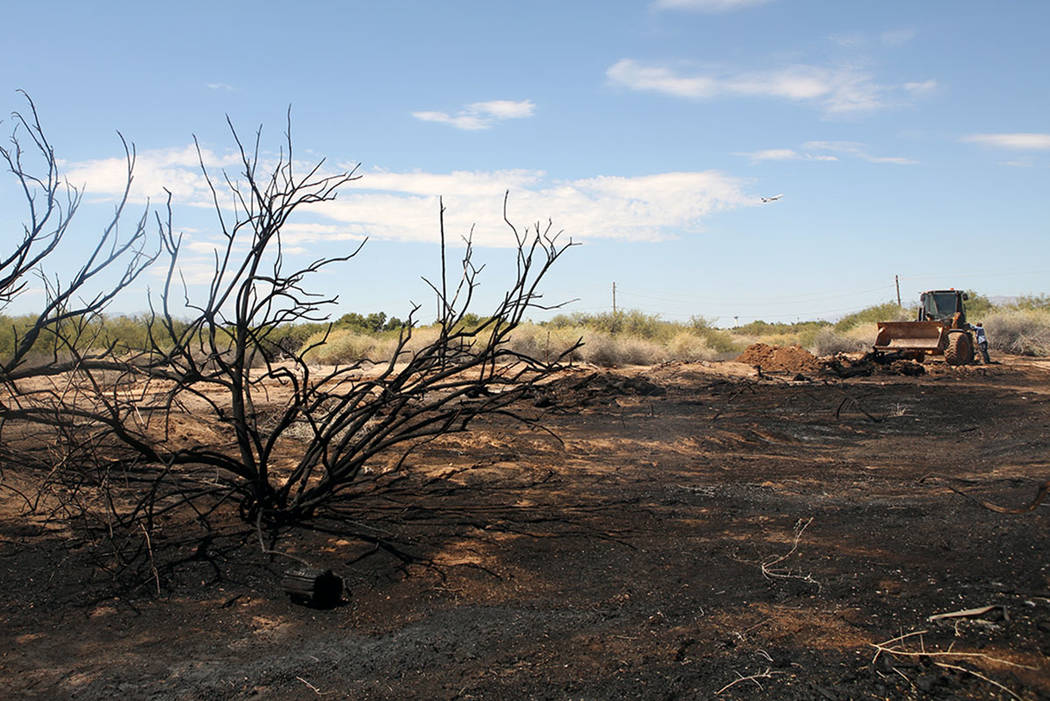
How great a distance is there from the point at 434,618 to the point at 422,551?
3.95 feet

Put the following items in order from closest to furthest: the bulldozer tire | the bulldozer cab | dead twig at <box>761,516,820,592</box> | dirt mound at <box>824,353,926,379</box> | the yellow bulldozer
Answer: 1. dead twig at <box>761,516,820,592</box>
2. dirt mound at <box>824,353,926,379</box>
3. the yellow bulldozer
4. the bulldozer tire
5. the bulldozer cab

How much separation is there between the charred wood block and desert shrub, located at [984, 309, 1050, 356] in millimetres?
36309

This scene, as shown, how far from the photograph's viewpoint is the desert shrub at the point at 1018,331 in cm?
3375

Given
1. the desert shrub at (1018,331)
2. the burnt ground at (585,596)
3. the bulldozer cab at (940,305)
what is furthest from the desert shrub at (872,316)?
the burnt ground at (585,596)

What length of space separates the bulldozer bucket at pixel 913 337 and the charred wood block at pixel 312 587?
2250 cm

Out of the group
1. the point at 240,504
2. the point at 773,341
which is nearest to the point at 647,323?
the point at 773,341

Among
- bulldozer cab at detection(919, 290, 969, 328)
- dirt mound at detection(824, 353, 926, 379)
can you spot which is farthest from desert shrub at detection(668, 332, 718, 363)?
dirt mound at detection(824, 353, 926, 379)

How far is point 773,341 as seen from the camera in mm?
46625

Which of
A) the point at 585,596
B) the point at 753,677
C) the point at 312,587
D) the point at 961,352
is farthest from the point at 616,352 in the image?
the point at 753,677

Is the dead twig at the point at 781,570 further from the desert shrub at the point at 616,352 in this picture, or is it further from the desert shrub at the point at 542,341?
the desert shrub at the point at 616,352

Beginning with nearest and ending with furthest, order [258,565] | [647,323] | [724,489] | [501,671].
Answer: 1. [501,671]
2. [258,565]
3. [724,489]
4. [647,323]

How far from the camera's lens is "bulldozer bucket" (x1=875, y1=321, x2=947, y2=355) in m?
24.0

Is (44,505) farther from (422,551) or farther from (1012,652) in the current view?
(1012,652)

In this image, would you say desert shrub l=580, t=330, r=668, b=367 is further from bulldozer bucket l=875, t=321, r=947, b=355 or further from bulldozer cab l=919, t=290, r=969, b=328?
bulldozer cab l=919, t=290, r=969, b=328
